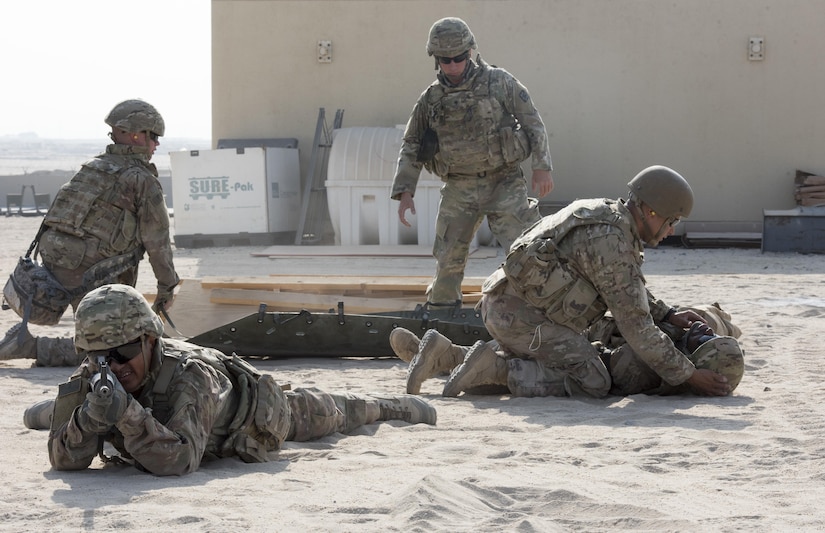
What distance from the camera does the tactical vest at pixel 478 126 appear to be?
841cm

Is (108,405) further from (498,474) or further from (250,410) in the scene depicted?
(498,474)

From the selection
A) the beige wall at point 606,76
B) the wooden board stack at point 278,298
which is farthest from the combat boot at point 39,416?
the beige wall at point 606,76

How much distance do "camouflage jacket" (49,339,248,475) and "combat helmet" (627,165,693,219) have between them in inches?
94.7

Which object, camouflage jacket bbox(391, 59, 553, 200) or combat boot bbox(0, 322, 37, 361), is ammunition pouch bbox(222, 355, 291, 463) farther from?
camouflage jacket bbox(391, 59, 553, 200)

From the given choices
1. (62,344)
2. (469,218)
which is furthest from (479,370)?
(62,344)

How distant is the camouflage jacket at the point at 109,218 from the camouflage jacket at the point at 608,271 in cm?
250

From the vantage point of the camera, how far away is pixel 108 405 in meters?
4.32

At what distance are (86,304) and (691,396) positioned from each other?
334 cm

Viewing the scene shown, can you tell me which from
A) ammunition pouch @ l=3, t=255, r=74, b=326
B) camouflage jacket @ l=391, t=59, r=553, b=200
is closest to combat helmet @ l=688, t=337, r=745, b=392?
camouflage jacket @ l=391, t=59, r=553, b=200

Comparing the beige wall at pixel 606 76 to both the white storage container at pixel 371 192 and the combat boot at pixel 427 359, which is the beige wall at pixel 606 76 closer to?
the white storage container at pixel 371 192

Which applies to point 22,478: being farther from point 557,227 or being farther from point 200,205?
point 200,205

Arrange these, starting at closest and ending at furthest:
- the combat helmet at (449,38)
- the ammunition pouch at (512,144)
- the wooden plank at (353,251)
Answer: the combat helmet at (449,38) → the ammunition pouch at (512,144) → the wooden plank at (353,251)

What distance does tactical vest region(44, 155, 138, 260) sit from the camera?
7664 mm

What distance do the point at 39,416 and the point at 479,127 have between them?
3829 millimetres
